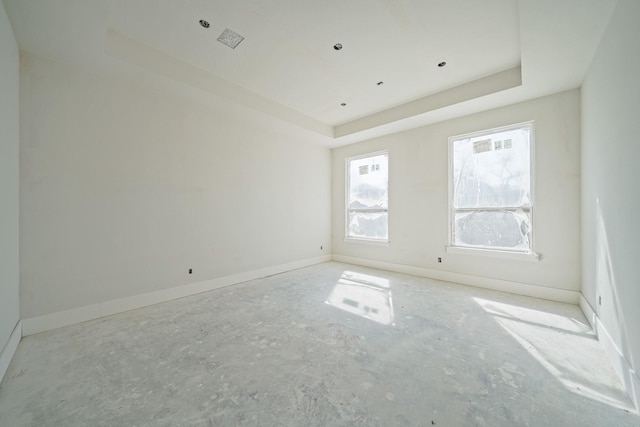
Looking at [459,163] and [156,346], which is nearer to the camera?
[156,346]

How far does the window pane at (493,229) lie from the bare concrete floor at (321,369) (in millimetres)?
919

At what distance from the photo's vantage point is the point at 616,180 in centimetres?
188

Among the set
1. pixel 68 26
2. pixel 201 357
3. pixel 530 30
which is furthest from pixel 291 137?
pixel 201 357

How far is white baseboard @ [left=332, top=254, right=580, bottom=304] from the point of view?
3160 mm

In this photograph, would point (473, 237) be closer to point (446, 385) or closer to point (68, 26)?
point (446, 385)

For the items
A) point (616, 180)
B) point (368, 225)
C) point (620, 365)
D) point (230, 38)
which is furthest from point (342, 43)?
point (620, 365)

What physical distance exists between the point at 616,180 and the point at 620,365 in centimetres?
135

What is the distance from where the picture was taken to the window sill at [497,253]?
132 inches

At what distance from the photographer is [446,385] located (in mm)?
1646

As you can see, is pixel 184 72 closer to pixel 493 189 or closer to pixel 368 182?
pixel 368 182

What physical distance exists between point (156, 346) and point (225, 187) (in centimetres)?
240

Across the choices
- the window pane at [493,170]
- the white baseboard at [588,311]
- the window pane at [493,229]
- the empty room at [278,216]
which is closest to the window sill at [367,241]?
the empty room at [278,216]

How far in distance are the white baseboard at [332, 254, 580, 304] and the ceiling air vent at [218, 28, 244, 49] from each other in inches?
168

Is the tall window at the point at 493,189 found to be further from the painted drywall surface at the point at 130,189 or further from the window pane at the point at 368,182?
the painted drywall surface at the point at 130,189
